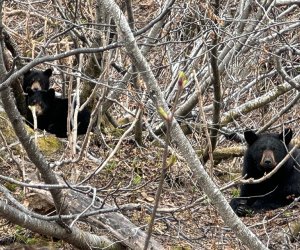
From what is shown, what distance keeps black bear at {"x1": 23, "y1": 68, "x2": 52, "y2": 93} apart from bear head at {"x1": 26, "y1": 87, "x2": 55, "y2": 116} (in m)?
0.62

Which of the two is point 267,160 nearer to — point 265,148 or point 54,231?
point 265,148

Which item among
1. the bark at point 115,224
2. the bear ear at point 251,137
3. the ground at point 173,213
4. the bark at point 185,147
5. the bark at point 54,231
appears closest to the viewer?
the bark at point 185,147

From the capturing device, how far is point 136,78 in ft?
29.2

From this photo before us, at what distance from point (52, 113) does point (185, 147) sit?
7.06m

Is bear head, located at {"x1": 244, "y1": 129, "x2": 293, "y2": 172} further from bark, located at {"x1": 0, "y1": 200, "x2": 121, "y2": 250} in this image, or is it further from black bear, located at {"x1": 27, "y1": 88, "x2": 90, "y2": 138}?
bark, located at {"x1": 0, "y1": 200, "x2": 121, "y2": 250}

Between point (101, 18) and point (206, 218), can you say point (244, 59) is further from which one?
point (206, 218)

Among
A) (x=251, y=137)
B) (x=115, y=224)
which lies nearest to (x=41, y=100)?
(x=251, y=137)

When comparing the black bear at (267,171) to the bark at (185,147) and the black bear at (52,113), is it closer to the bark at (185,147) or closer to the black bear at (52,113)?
the black bear at (52,113)

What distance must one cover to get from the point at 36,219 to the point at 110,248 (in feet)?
3.33

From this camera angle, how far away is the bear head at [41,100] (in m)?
10.6

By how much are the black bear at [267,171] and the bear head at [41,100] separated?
3290 mm

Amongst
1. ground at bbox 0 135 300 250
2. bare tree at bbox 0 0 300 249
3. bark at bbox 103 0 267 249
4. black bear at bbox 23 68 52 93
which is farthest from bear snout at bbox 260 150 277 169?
bark at bbox 103 0 267 249

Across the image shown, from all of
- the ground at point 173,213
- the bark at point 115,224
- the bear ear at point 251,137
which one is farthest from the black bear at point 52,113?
the bark at point 115,224

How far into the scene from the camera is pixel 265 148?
8.91 metres
